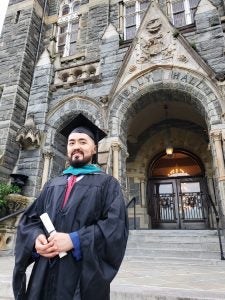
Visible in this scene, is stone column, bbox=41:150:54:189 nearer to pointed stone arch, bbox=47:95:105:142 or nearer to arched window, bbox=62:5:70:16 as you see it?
pointed stone arch, bbox=47:95:105:142

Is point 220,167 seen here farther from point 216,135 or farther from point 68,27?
point 68,27

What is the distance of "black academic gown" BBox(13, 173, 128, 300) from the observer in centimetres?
156

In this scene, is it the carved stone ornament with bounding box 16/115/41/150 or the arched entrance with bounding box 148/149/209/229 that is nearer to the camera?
the carved stone ornament with bounding box 16/115/41/150

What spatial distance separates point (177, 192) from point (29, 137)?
6070 mm

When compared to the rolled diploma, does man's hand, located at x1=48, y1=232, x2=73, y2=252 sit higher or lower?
lower

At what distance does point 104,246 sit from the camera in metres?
1.64

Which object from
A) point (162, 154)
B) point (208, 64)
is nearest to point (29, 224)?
point (208, 64)

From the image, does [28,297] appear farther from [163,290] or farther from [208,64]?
[208,64]

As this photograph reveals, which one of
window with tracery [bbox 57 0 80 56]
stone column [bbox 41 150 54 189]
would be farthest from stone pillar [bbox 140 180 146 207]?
window with tracery [bbox 57 0 80 56]

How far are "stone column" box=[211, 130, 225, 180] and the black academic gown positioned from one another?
15.6ft

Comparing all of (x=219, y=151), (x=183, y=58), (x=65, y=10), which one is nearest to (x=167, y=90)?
(x=183, y=58)

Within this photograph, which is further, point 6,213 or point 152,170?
point 152,170

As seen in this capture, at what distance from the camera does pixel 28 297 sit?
166 centimetres

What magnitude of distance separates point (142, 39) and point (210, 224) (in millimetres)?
6743
